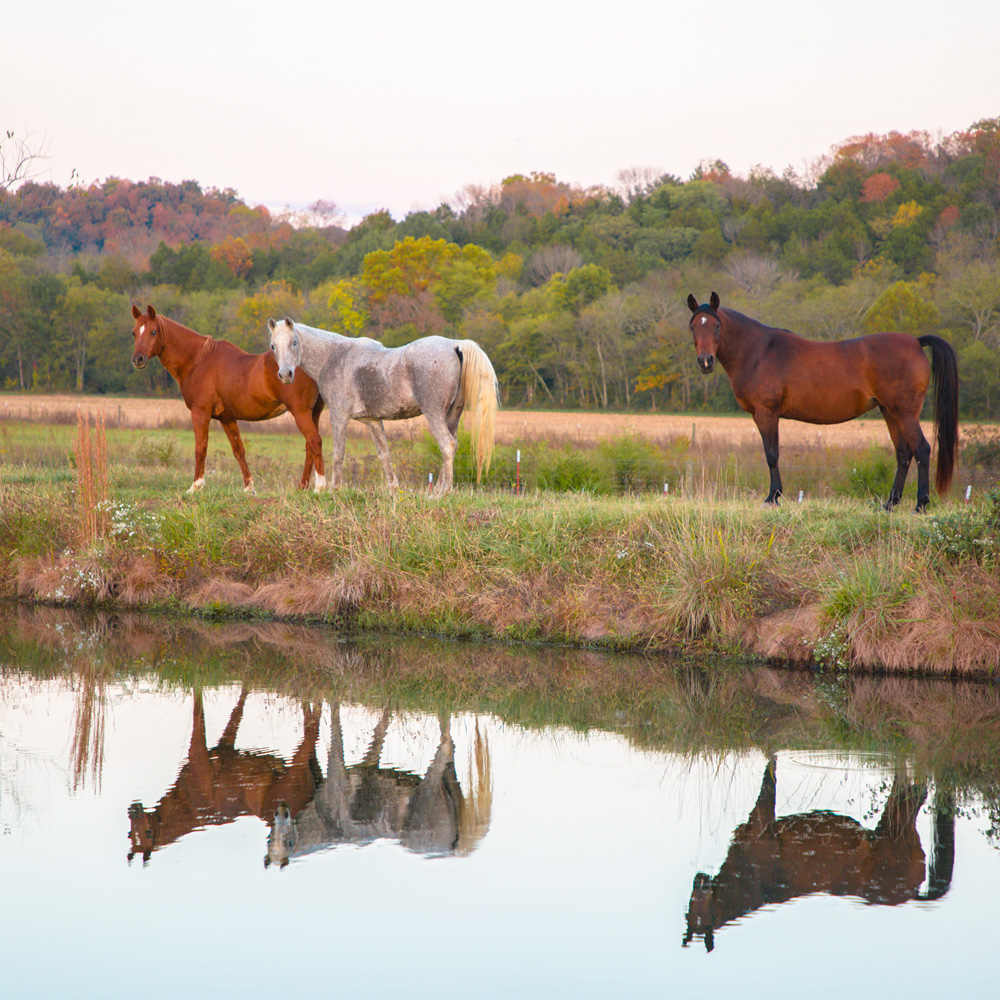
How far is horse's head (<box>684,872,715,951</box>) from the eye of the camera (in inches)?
170

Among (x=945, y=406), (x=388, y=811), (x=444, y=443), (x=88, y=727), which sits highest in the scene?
(x=945, y=406)

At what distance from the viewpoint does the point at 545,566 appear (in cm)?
975

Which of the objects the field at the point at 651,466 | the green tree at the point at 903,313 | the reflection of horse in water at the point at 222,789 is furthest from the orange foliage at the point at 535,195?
the reflection of horse in water at the point at 222,789

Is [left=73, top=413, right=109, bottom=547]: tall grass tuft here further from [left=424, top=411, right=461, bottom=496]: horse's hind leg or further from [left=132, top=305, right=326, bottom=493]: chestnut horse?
[left=424, top=411, right=461, bottom=496]: horse's hind leg

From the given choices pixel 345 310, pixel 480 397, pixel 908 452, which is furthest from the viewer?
pixel 345 310

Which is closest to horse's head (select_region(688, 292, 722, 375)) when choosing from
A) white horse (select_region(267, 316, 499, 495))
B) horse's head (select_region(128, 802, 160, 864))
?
white horse (select_region(267, 316, 499, 495))

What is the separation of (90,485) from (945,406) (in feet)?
29.6

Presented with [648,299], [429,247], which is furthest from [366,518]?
[429,247]

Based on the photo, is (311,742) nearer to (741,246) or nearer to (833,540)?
(833,540)

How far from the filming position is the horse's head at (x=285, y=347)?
11.3 meters

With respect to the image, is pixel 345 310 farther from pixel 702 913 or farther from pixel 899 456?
pixel 702 913

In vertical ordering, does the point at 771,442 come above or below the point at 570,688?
above

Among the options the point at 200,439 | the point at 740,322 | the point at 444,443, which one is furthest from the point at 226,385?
the point at 740,322

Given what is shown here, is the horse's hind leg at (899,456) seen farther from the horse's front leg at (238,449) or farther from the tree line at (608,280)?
the tree line at (608,280)
